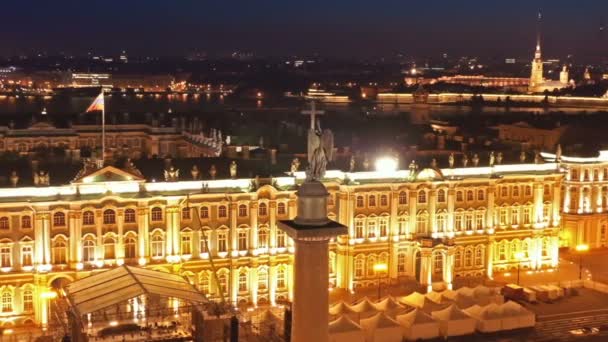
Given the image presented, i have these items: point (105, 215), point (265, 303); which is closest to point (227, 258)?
point (265, 303)

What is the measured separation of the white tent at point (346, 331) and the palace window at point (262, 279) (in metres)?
9.57

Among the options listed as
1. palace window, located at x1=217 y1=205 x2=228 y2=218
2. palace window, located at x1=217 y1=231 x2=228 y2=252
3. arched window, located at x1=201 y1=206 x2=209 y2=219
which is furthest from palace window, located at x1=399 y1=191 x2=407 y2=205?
arched window, located at x1=201 y1=206 x2=209 y2=219

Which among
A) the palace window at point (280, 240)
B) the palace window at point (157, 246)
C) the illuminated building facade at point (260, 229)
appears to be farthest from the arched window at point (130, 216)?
the palace window at point (280, 240)

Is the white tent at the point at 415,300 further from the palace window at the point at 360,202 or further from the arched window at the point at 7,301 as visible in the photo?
the arched window at the point at 7,301

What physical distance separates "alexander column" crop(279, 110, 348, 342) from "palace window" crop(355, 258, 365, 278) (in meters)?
33.1

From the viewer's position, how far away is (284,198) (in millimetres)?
52938

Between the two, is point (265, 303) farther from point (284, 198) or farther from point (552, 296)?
point (552, 296)

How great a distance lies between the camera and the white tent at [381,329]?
4403 cm

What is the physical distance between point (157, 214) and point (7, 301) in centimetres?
863

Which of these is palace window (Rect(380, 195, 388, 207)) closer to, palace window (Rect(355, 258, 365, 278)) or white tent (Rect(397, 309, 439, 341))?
palace window (Rect(355, 258, 365, 278))

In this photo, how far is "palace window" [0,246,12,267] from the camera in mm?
47219

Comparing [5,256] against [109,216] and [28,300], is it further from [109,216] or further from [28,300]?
[109,216]

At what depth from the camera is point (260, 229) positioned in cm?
5253

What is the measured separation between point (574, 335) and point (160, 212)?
21981mm
